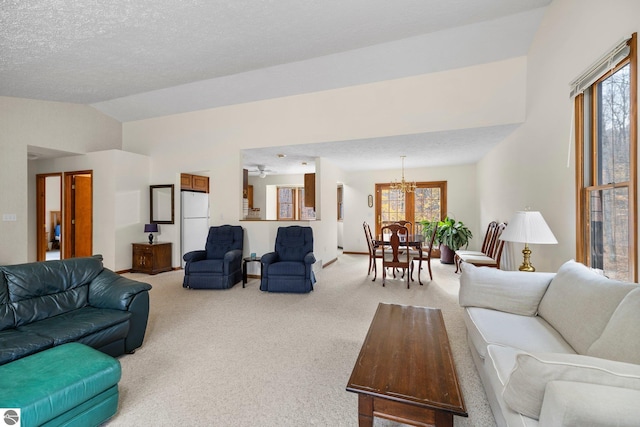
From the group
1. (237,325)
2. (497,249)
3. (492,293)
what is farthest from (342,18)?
(497,249)

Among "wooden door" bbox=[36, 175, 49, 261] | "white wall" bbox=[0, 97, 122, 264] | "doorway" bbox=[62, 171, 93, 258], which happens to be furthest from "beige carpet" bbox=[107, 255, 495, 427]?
"wooden door" bbox=[36, 175, 49, 261]

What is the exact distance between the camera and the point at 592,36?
2.16 meters

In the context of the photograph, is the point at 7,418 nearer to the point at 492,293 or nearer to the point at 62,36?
the point at 492,293

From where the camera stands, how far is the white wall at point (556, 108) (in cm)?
206

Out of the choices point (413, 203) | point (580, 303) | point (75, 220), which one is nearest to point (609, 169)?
point (580, 303)

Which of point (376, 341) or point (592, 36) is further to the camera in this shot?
point (592, 36)

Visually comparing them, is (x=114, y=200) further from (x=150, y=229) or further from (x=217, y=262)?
(x=217, y=262)

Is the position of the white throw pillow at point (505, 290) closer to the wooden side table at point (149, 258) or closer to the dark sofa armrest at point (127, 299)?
the dark sofa armrest at point (127, 299)

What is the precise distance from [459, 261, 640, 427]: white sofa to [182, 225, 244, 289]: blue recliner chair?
3.45 meters

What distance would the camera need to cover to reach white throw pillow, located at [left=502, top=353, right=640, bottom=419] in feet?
2.91

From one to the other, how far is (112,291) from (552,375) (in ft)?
9.99

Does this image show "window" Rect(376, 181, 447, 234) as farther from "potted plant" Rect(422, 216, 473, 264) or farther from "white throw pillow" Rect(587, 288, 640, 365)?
"white throw pillow" Rect(587, 288, 640, 365)

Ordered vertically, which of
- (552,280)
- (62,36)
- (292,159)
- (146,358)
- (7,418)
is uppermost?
(62,36)

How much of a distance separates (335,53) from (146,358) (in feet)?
13.3
